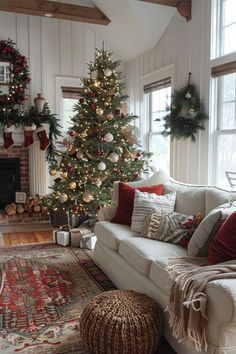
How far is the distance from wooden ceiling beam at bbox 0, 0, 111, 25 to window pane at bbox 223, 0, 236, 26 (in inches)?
80.3

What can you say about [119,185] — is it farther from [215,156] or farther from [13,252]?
[13,252]

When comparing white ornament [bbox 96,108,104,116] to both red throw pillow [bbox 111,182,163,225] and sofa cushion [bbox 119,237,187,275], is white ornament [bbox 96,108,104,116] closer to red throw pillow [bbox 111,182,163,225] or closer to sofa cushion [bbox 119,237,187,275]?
red throw pillow [bbox 111,182,163,225]

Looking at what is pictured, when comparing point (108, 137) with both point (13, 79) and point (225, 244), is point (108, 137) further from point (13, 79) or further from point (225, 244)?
point (225, 244)

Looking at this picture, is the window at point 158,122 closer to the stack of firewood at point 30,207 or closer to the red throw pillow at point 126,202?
the red throw pillow at point 126,202

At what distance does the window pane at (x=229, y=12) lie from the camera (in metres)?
3.87

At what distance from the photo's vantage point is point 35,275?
3.40 meters

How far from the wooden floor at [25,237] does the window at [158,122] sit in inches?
78.5

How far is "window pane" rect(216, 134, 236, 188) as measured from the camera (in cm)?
394

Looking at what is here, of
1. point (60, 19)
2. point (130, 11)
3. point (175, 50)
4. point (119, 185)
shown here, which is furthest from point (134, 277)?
point (60, 19)

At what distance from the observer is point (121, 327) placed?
195 centimetres

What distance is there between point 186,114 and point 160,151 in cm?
124

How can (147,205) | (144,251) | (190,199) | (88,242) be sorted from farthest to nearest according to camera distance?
(88,242)
(147,205)
(190,199)
(144,251)

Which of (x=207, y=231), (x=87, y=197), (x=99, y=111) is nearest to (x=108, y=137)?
(x=99, y=111)

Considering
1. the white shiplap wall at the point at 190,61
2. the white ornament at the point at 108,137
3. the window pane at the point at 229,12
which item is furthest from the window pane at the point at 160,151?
the window pane at the point at 229,12
